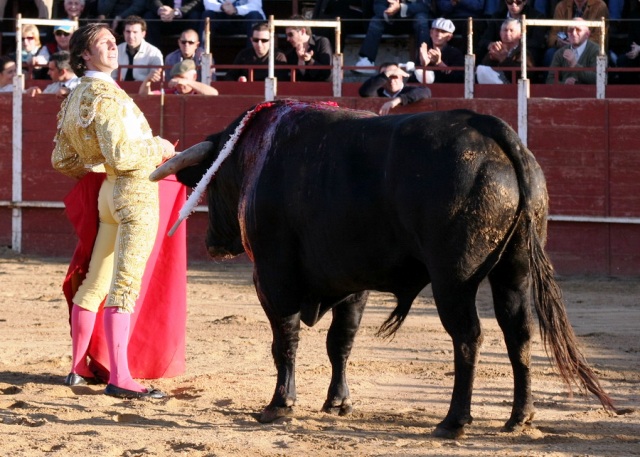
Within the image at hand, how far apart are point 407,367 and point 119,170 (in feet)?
5.85

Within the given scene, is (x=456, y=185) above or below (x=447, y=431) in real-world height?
above

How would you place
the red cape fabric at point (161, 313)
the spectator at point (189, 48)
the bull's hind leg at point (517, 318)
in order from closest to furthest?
the bull's hind leg at point (517, 318)
the red cape fabric at point (161, 313)
the spectator at point (189, 48)

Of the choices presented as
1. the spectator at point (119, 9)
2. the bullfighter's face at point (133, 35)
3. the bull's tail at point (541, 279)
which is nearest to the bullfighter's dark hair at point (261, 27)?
the bullfighter's face at point (133, 35)

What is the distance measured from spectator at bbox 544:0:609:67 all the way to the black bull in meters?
6.53

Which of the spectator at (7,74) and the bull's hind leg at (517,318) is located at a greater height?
the spectator at (7,74)

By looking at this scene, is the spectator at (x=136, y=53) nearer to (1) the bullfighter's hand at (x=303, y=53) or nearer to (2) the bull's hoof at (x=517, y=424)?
(1) the bullfighter's hand at (x=303, y=53)

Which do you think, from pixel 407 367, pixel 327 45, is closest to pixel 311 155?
pixel 407 367

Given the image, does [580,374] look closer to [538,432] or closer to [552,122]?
[538,432]

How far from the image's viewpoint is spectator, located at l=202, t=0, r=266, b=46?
41.4 ft

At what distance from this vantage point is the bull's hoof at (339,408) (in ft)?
16.2

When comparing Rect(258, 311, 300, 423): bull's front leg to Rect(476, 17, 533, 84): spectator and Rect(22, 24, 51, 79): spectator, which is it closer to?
Rect(476, 17, 533, 84): spectator

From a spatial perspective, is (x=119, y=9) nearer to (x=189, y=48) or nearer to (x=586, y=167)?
(x=189, y=48)

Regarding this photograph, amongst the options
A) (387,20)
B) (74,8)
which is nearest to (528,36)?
(387,20)

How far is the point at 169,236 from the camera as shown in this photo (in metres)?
5.41
